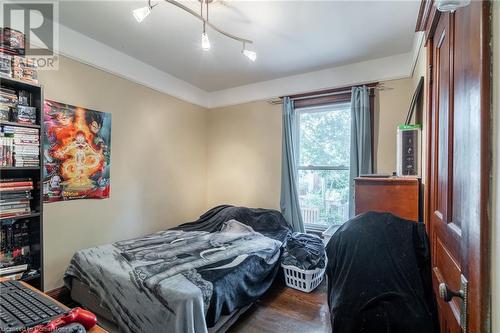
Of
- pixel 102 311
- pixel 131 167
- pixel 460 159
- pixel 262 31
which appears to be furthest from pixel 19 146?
pixel 460 159

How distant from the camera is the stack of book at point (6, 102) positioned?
1.82 metres

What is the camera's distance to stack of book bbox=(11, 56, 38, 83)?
6.11 ft

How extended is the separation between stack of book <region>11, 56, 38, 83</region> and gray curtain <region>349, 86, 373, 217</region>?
3199mm

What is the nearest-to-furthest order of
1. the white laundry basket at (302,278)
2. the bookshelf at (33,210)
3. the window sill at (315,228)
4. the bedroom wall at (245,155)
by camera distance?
the bookshelf at (33,210) → the white laundry basket at (302,278) → the window sill at (315,228) → the bedroom wall at (245,155)

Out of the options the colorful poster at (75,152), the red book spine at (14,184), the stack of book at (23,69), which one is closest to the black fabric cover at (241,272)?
the colorful poster at (75,152)

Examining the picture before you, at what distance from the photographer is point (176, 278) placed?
1783 millimetres

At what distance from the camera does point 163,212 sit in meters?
3.52

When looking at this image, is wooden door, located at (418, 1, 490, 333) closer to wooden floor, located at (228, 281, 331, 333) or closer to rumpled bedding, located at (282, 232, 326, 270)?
wooden floor, located at (228, 281, 331, 333)

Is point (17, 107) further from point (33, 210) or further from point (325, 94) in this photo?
point (325, 94)

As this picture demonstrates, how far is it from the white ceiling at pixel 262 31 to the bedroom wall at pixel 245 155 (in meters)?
0.77

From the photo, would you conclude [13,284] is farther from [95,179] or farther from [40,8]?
[40,8]

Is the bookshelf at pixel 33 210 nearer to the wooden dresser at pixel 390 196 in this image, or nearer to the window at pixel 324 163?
the wooden dresser at pixel 390 196

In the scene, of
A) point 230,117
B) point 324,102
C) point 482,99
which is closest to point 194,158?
point 230,117

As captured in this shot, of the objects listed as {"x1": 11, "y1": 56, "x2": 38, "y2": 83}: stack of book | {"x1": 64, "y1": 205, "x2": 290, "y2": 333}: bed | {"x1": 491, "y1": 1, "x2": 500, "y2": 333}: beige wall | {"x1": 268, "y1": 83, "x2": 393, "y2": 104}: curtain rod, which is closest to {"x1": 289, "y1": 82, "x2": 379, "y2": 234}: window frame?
{"x1": 268, "y1": 83, "x2": 393, "y2": 104}: curtain rod
